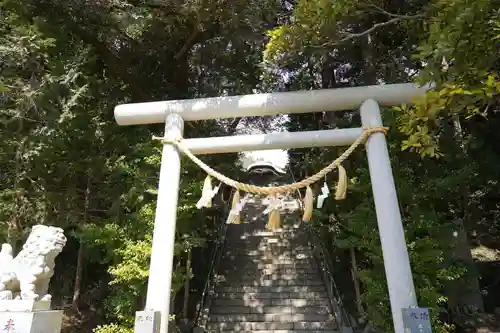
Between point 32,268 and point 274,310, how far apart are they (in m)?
4.84

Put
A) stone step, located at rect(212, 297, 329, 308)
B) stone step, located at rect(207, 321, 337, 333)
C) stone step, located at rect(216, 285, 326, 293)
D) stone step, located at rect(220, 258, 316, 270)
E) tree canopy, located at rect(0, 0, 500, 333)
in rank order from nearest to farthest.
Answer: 1. tree canopy, located at rect(0, 0, 500, 333)
2. stone step, located at rect(207, 321, 337, 333)
3. stone step, located at rect(212, 297, 329, 308)
4. stone step, located at rect(216, 285, 326, 293)
5. stone step, located at rect(220, 258, 316, 270)

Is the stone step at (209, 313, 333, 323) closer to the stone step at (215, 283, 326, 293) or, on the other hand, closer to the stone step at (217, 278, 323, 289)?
the stone step at (215, 283, 326, 293)

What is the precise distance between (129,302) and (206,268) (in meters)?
3.50

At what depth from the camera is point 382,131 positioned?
490 centimetres

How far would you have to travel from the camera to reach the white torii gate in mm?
4500

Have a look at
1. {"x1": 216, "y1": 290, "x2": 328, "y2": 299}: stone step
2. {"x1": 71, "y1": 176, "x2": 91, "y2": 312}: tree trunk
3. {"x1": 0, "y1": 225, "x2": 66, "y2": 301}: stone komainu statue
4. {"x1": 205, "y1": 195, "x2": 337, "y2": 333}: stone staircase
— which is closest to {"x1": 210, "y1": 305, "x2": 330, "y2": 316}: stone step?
{"x1": 205, "y1": 195, "x2": 337, "y2": 333}: stone staircase

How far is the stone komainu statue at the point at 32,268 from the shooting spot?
176 inches

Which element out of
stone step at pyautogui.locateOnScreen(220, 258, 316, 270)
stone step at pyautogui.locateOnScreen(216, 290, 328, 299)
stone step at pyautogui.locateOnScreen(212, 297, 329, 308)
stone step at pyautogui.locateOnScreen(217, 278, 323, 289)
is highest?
stone step at pyautogui.locateOnScreen(220, 258, 316, 270)

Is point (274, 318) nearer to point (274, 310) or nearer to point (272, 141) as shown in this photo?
point (274, 310)

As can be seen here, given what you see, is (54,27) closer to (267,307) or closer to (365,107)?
(365,107)

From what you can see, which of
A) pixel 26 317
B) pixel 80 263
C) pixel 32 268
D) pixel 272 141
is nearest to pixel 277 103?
pixel 272 141

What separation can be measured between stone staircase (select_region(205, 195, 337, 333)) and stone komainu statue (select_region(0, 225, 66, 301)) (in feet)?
12.8

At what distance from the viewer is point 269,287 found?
8641mm

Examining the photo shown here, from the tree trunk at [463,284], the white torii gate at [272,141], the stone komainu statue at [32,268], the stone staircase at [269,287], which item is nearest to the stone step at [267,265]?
the stone staircase at [269,287]
